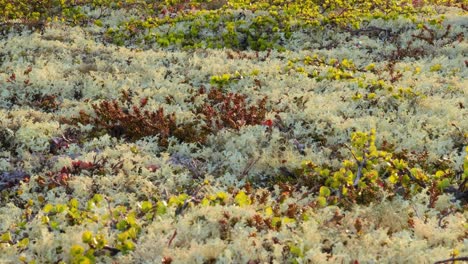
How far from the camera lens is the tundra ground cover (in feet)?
15.5

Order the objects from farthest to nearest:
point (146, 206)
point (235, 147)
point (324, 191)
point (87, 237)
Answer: point (235, 147) < point (324, 191) < point (146, 206) < point (87, 237)

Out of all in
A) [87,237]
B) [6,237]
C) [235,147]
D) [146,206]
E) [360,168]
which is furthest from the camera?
[235,147]

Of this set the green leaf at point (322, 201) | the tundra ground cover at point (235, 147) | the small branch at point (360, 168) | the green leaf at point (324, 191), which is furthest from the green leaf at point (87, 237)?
the small branch at point (360, 168)

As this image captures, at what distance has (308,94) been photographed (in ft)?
31.7

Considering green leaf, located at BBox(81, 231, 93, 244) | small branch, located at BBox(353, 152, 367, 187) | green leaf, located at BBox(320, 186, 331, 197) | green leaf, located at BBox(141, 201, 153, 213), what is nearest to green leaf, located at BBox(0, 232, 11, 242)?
Result: green leaf, located at BBox(81, 231, 93, 244)

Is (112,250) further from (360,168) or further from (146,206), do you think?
(360,168)

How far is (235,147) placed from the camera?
7.56m

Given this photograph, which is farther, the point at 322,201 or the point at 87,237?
the point at 322,201

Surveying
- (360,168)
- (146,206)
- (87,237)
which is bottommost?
(360,168)

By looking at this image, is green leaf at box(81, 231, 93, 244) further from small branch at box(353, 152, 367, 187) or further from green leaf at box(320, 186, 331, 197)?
small branch at box(353, 152, 367, 187)

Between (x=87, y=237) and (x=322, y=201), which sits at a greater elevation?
(x=87, y=237)

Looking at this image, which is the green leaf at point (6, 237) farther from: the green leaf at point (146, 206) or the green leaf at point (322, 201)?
the green leaf at point (322, 201)

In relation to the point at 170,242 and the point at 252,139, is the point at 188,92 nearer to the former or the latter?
the point at 252,139

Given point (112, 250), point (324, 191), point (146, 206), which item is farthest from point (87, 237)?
point (324, 191)
